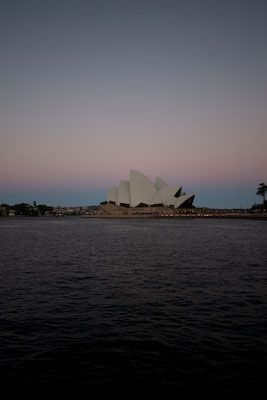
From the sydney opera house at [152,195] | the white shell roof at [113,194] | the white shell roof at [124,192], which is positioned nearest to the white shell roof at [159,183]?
the sydney opera house at [152,195]

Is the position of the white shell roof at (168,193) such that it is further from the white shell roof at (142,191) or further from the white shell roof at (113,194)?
the white shell roof at (113,194)

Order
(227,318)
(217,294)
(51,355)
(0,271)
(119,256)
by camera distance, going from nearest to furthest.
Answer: (51,355), (227,318), (217,294), (0,271), (119,256)

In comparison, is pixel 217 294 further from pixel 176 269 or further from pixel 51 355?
pixel 51 355

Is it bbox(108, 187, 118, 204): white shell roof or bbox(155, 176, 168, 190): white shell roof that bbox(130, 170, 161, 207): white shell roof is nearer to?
bbox(155, 176, 168, 190): white shell roof

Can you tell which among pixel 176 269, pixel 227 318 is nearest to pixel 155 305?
pixel 227 318

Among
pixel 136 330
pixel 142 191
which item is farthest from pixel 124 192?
pixel 136 330

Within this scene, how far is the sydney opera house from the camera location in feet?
499

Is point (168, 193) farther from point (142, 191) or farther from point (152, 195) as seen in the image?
point (142, 191)

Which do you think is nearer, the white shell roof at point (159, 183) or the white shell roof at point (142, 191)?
the white shell roof at point (142, 191)

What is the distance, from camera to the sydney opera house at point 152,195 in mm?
152125

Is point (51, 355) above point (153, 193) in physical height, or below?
below

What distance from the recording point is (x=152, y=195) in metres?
154

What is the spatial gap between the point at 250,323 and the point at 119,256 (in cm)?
2024

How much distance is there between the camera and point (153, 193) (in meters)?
154
